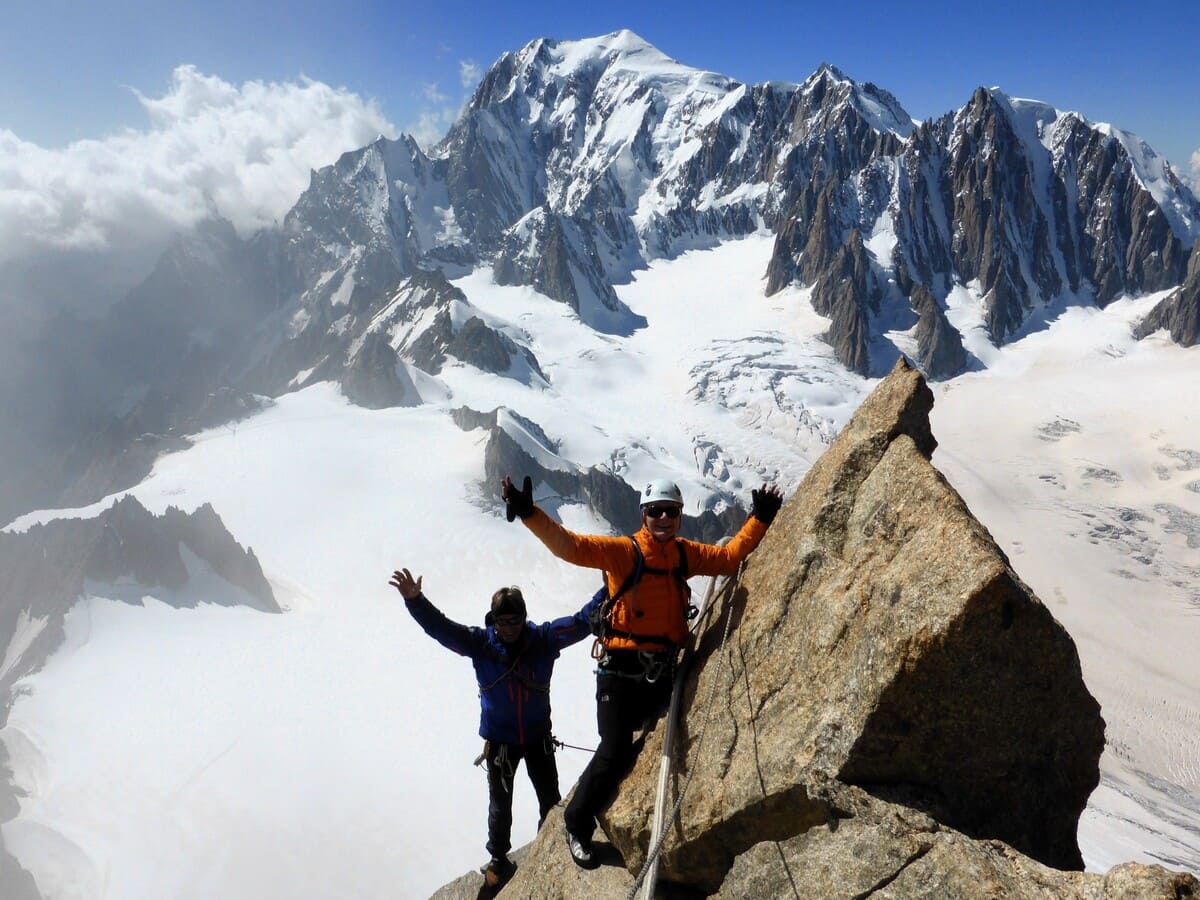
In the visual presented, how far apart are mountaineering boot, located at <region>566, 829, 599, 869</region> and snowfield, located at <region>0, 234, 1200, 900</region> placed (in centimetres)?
3619


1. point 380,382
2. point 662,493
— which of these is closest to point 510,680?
point 662,493

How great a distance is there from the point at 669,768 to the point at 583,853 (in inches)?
69.0

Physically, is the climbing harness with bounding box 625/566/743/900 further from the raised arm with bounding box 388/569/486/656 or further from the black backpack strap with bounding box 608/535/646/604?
the raised arm with bounding box 388/569/486/656

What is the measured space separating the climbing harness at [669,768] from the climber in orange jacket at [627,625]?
43cm

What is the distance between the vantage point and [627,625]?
331 inches

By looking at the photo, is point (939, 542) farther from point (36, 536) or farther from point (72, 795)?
point (36, 536)

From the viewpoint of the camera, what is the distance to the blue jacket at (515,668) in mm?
9805

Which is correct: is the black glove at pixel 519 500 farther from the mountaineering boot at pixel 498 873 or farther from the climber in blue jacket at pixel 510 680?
the mountaineering boot at pixel 498 873

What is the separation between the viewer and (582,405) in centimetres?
15538

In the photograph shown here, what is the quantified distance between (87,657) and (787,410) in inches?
5119

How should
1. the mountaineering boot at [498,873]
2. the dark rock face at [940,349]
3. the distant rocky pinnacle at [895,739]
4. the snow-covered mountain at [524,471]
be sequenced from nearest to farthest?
the distant rocky pinnacle at [895,739]
the mountaineering boot at [498,873]
the snow-covered mountain at [524,471]
the dark rock face at [940,349]

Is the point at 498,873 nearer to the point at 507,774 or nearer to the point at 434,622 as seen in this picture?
the point at 507,774

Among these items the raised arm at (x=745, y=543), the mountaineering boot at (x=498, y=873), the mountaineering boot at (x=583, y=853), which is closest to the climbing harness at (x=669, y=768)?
the raised arm at (x=745, y=543)

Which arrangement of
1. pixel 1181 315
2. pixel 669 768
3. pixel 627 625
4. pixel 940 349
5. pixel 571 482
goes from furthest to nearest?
pixel 940 349 < pixel 1181 315 < pixel 571 482 < pixel 627 625 < pixel 669 768
